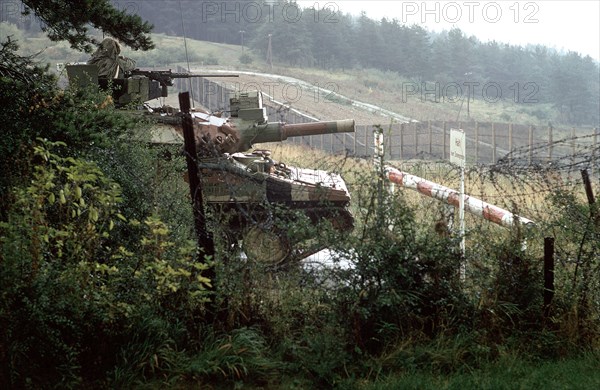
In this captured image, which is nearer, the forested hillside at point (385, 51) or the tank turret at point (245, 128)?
the tank turret at point (245, 128)

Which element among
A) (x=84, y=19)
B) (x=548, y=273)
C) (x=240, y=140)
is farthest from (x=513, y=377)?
(x=240, y=140)

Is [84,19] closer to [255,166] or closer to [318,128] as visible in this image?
[255,166]

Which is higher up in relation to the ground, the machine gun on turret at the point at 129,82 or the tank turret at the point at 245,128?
the machine gun on turret at the point at 129,82

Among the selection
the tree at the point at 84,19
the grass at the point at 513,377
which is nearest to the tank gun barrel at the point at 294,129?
the tree at the point at 84,19

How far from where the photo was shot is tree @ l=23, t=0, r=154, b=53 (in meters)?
10.9

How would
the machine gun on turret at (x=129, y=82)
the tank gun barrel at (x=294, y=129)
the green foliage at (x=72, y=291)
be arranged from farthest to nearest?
1. the tank gun barrel at (x=294, y=129)
2. the machine gun on turret at (x=129, y=82)
3. the green foliage at (x=72, y=291)

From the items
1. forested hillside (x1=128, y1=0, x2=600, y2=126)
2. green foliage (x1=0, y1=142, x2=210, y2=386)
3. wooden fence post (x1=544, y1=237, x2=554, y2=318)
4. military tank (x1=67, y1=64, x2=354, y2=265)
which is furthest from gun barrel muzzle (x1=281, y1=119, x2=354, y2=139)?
forested hillside (x1=128, y1=0, x2=600, y2=126)

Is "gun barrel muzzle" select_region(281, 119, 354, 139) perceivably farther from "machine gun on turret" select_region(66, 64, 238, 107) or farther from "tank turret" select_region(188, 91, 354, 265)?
"machine gun on turret" select_region(66, 64, 238, 107)

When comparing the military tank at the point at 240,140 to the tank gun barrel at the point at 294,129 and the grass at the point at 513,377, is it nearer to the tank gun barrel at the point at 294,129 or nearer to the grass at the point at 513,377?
the tank gun barrel at the point at 294,129

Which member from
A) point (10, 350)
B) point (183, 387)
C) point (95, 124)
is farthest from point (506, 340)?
point (95, 124)

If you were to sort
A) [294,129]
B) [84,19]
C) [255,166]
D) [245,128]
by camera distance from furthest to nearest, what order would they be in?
[294,129], [245,128], [255,166], [84,19]

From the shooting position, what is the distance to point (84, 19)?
36.2ft

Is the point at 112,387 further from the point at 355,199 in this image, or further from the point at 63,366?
the point at 355,199

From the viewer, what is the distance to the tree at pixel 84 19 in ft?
35.9
